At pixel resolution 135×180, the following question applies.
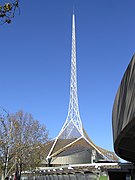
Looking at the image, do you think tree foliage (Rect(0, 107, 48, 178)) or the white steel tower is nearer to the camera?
tree foliage (Rect(0, 107, 48, 178))

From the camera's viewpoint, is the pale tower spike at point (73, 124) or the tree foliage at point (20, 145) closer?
the tree foliage at point (20, 145)

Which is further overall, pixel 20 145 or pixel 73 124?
pixel 73 124

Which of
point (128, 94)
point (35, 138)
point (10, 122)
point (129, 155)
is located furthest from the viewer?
point (35, 138)

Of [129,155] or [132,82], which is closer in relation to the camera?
[132,82]

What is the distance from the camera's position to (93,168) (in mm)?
34781

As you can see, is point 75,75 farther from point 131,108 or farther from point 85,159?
point 131,108

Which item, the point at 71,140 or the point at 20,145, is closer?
the point at 20,145

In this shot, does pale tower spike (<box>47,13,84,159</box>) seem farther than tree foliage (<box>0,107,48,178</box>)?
Yes

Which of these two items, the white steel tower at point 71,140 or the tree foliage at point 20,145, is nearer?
the tree foliage at point 20,145

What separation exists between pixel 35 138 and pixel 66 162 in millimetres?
37984

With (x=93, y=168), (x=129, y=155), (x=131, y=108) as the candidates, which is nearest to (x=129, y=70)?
(x=131, y=108)

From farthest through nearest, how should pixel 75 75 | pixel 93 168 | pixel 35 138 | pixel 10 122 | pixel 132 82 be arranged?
pixel 75 75 < pixel 35 138 < pixel 10 122 < pixel 93 168 < pixel 132 82

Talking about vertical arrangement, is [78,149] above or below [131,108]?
above

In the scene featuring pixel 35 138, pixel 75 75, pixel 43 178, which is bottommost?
pixel 43 178
